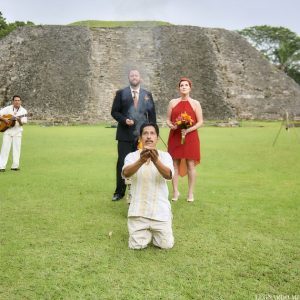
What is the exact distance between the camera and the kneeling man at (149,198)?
4883 mm

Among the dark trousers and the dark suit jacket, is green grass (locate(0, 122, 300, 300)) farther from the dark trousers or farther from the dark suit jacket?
the dark suit jacket

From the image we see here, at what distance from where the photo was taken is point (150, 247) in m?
4.96

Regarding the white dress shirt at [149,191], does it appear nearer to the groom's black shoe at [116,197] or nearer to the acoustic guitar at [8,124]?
the groom's black shoe at [116,197]

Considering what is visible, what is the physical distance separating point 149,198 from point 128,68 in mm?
32318

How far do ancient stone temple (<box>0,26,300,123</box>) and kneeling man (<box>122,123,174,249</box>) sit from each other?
27.7 m

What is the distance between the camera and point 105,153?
45.4 feet

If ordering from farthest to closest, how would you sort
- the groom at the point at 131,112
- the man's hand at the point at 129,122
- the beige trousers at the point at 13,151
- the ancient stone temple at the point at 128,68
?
1. the ancient stone temple at the point at 128,68
2. the beige trousers at the point at 13,151
3. the groom at the point at 131,112
4. the man's hand at the point at 129,122

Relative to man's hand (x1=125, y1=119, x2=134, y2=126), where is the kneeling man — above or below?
below

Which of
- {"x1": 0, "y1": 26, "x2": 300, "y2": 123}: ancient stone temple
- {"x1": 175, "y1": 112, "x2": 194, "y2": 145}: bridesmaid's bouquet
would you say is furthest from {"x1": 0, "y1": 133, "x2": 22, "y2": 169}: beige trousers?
{"x1": 0, "y1": 26, "x2": 300, "y2": 123}: ancient stone temple

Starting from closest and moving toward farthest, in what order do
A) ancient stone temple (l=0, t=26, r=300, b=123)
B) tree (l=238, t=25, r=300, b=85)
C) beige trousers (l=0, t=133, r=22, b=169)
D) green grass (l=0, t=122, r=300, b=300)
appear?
green grass (l=0, t=122, r=300, b=300) < beige trousers (l=0, t=133, r=22, b=169) < ancient stone temple (l=0, t=26, r=300, b=123) < tree (l=238, t=25, r=300, b=85)

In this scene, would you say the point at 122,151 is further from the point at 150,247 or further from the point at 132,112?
the point at 150,247

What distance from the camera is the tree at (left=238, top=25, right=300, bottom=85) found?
6088 cm

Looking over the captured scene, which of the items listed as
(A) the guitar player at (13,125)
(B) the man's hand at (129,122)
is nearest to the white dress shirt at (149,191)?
(B) the man's hand at (129,122)

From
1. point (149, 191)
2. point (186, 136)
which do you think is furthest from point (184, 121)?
point (149, 191)
